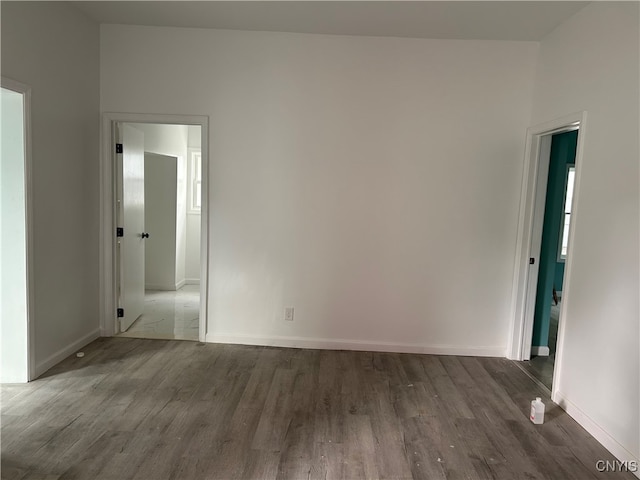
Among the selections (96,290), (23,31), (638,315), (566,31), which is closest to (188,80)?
(23,31)

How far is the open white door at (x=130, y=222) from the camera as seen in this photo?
3926 mm

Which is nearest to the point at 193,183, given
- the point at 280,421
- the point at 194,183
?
the point at 194,183

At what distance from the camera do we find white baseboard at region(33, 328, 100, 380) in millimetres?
3148

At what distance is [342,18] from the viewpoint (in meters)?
3.26

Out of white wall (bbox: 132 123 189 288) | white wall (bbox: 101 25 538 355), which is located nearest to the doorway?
white wall (bbox: 101 25 538 355)

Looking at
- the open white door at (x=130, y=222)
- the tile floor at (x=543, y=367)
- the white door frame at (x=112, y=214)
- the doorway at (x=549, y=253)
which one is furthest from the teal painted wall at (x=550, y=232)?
the open white door at (x=130, y=222)

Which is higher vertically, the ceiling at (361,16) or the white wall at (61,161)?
the ceiling at (361,16)

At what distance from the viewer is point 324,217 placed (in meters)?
3.79

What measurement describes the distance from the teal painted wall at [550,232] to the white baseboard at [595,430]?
106 cm

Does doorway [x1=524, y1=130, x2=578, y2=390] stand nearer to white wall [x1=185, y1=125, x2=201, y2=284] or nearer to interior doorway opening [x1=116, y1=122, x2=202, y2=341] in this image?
interior doorway opening [x1=116, y1=122, x2=202, y2=341]

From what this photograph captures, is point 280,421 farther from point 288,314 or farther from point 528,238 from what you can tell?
point 528,238

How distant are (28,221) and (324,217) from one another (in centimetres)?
224

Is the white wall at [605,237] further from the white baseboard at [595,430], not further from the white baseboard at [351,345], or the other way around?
the white baseboard at [351,345]

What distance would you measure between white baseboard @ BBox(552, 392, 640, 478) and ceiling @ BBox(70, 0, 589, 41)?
2740 mm
